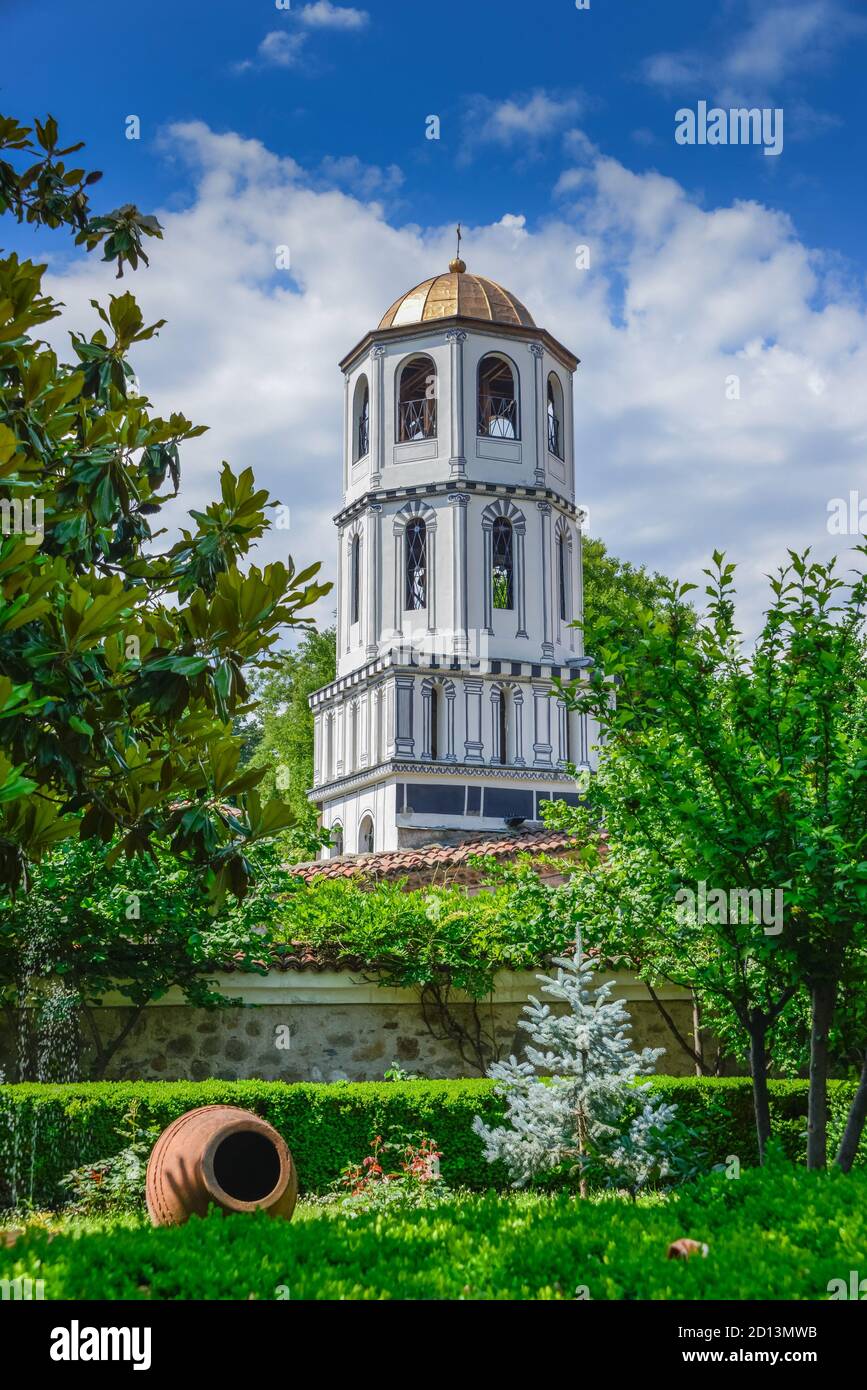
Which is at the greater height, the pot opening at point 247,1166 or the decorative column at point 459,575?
the decorative column at point 459,575

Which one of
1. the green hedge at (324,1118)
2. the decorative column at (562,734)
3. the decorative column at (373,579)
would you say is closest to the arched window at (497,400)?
the decorative column at (373,579)

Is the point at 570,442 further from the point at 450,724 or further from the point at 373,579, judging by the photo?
the point at 450,724

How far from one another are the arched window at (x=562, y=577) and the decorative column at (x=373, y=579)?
17.0 feet

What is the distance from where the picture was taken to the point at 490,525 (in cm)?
3538

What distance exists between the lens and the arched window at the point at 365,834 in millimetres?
35044

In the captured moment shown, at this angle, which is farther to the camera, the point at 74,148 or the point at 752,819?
the point at 752,819

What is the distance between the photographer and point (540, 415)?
117 ft

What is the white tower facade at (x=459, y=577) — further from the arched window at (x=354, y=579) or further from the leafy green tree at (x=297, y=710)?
the leafy green tree at (x=297, y=710)

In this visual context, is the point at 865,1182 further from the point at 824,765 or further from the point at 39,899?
the point at 39,899

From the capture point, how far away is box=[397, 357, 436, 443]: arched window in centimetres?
3591

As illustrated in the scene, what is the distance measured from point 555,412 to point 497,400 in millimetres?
1948

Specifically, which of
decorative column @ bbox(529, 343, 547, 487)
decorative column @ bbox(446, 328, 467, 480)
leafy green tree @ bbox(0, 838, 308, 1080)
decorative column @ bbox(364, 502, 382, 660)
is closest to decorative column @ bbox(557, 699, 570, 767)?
decorative column @ bbox(364, 502, 382, 660)

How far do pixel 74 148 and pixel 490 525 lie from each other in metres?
28.7

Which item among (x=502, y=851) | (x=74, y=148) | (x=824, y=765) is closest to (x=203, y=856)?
(x=74, y=148)
